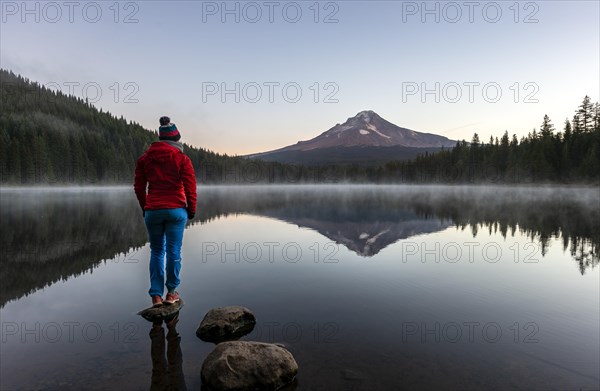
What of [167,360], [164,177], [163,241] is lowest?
[167,360]

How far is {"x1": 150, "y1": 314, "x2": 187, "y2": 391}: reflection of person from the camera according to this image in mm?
4512

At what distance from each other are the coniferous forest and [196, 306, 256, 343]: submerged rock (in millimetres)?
102287

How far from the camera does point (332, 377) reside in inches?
186

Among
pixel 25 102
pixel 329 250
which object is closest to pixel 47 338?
pixel 329 250

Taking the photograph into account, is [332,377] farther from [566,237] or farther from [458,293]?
[566,237]

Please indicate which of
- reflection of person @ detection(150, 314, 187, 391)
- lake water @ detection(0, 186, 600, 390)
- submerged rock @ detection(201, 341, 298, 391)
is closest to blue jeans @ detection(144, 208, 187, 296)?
lake water @ detection(0, 186, 600, 390)

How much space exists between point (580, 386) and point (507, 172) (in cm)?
12498

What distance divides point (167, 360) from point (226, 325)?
4.08 ft

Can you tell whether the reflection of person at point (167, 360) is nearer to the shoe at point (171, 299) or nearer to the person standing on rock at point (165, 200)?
the shoe at point (171, 299)

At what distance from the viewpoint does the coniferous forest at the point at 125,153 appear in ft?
314

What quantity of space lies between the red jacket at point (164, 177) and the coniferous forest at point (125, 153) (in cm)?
10231

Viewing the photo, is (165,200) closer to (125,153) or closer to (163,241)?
(163,241)

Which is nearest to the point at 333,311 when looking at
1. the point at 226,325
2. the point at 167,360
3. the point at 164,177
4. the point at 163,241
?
the point at 226,325

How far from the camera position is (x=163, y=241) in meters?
7.69
